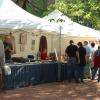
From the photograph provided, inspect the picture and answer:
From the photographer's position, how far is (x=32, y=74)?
1889 centimetres

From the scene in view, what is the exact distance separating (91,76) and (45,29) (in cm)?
417

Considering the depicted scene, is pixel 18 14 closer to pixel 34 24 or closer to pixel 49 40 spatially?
pixel 34 24

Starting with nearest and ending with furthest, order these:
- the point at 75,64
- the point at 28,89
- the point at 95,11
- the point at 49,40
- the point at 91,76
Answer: the point at 28,89 < the point at 75,64 < the point at 91,76 < the point at 95,11 < the point at 49,40

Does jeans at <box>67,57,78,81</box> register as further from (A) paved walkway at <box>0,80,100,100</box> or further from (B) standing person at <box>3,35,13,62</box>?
(B) standing person at <box>3,35,13,62</box>

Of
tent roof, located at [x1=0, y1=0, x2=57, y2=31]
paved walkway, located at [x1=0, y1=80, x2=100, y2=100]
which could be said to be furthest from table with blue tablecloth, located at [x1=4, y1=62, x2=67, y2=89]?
tent roof, located at [x1=0, y1=0, x2=57, y2=31]


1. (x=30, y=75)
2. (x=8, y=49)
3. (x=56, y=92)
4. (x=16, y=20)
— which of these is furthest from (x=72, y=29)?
(x=56, y=92)

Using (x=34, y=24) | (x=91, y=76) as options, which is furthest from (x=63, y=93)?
(x=91, y=76)

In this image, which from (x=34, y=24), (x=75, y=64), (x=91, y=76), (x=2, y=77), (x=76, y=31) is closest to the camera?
(x=2, y=77)

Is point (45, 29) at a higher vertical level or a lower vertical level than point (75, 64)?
higher

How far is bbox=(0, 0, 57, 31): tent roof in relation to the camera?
60.8 ft

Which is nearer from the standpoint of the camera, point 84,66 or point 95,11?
point 84,66

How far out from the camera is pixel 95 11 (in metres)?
24.4

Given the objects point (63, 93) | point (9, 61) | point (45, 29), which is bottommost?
point (63, 93)

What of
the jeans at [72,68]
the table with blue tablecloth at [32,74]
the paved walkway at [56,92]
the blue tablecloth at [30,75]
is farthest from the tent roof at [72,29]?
the paved walkway at [56,92]
